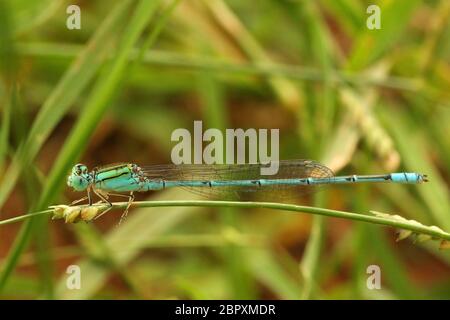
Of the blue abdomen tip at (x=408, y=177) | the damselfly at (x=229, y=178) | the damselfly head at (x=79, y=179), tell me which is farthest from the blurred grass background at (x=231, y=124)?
the blue abdomen tip at (x=408, y=177)

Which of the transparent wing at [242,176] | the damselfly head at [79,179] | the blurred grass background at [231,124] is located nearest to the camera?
the damselfly head at [79,179]

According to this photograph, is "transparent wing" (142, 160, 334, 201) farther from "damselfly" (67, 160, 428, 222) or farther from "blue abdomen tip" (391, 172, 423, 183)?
"blue abdomen tip" (391, 172, 423, 183)

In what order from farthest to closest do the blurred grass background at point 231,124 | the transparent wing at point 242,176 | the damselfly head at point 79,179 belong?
the blurred grass background at point 231,124 < the transparent wing at point 242,176 < the damselfly head at point 79,179

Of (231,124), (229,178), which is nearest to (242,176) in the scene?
(229,178)

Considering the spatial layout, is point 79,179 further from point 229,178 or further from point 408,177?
point 408,177

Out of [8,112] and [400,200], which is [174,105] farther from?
[8,112]

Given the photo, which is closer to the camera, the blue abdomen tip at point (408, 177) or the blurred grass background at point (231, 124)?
the blue abdomen tip at point (408, 177)

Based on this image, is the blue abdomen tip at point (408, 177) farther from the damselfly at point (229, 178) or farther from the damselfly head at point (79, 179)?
the damselfly head at point (79, 179)
